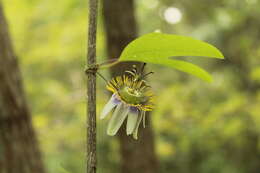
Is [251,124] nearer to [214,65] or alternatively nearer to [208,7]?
[208,7]

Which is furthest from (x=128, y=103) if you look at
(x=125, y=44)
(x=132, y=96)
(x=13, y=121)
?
(x=125, y=44)

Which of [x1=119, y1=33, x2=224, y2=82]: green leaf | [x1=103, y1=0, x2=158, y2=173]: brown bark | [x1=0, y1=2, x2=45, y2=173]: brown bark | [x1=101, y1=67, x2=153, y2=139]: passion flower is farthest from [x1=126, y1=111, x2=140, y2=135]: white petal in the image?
[x1=103, y1=0, x2=158, y2=173]: brown bark

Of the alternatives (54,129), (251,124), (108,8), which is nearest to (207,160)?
(251,124)

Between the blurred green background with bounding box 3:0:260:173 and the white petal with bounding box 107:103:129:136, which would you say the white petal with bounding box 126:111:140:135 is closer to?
the white petal with bounding box 107:103:129:136

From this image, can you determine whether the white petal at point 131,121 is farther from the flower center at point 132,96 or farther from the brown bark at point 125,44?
the brown bark at point 125,44

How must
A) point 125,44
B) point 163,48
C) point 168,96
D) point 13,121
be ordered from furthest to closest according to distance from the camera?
point 168,96 → point 125,44 → point 13,121 → point 163,48

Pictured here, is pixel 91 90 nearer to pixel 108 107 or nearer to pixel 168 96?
pixel 108 107
